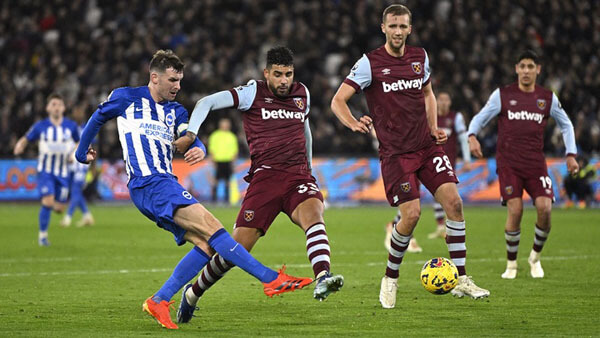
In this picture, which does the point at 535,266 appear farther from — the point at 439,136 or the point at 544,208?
the point at 439,136

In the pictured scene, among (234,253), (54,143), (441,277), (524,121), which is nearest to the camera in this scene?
(234,253)

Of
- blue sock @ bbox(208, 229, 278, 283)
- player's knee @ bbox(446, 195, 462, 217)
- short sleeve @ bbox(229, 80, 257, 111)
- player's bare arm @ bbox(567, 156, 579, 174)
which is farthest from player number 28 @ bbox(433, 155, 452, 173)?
player's bare arm @ bbox(567, 156, 579, 174)

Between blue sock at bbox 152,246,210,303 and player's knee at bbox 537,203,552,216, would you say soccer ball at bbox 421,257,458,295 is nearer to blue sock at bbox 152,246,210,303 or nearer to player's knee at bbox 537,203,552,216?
blue sock at bbox 152,246,210,303

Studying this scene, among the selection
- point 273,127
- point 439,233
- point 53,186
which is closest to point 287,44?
point 439,233

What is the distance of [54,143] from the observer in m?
16.9

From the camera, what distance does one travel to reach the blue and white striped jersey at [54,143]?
16.6 metres

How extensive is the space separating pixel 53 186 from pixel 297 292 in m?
7.84

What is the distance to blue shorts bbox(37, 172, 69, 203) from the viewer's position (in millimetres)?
16234

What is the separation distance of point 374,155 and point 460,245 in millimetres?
17074

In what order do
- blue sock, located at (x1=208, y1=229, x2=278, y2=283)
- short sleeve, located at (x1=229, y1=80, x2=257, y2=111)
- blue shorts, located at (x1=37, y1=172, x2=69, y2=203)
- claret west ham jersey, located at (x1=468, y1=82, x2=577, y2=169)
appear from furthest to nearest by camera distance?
1. blue shorts, located at (x1=37, y1=172, x2=69, y2=203)
2. claret west ham jersey, located at (x1=468, y1=82, x2=577, y2=169)
3. short sleeve, located at (x1=229, y1=80, x2=257, y2=111)
4. blue sock, located at (x1=208, y1=229, x2=278, y2=283)

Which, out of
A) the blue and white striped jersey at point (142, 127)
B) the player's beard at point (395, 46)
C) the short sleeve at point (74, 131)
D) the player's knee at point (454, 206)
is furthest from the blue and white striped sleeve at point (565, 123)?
the short sleeve at point (74, 131)

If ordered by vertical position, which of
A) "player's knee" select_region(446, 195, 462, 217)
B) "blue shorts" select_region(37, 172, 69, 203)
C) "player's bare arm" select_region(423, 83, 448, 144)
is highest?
"player's bare arm" select_region(423, 83, 448, 144)

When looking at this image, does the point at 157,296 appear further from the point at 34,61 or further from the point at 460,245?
the point at 34,61

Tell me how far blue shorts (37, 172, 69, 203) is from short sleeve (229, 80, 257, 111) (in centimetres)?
875
